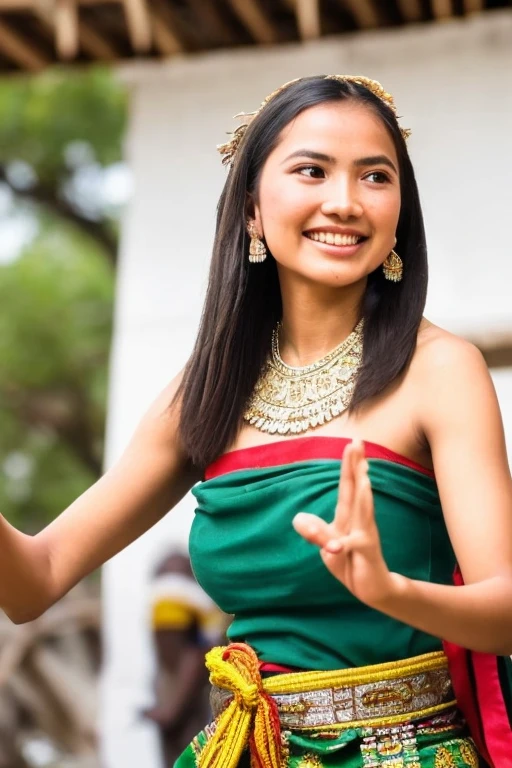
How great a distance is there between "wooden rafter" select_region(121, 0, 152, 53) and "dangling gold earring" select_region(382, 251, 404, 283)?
311 cm

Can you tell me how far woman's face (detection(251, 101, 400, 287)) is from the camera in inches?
80.4

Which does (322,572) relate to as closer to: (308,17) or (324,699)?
(324,699)

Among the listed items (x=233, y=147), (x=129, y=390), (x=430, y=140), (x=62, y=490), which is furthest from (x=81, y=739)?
(x=233, y=147)

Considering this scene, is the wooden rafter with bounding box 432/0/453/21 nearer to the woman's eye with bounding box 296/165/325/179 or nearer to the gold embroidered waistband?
the woman's eye with bounding box 296/165/325/179

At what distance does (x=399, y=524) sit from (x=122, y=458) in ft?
1.83

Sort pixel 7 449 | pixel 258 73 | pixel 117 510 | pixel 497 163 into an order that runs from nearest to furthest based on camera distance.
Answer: pixel 117 510
pixel 497 163
pixel 258 73
pixel 7 449

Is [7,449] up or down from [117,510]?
up

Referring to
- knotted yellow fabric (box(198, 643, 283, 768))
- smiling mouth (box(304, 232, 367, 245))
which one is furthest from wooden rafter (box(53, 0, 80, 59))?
knotted yellow fabric (box(198, 643, 283, 768))

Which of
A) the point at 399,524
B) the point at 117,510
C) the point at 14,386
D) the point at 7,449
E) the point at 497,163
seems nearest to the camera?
the point at 399,524

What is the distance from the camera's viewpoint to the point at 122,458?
7.55 ft

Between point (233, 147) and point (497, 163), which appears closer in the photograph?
point (233, 147)

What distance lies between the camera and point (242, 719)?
2.00 m

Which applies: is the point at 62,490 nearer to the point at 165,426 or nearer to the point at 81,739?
the point at 81,739

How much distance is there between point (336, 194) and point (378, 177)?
8cm
